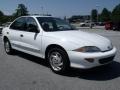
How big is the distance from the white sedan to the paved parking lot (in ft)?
1.08

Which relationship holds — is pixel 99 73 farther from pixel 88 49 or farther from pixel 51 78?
pixel 51 78

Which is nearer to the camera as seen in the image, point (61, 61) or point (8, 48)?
point (61, 61)

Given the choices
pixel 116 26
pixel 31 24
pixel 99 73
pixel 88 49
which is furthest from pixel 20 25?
pixel 116 26

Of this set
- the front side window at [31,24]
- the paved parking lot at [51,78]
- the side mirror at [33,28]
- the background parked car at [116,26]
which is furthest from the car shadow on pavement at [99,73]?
the background parked car at [116,26]

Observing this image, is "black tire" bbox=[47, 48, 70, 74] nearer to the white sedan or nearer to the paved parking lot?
the white sedan

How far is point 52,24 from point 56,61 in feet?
4.91

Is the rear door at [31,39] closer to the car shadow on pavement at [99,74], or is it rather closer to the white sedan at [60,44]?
the white sedan at [60,44]

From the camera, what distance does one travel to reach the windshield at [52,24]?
632 centimetres

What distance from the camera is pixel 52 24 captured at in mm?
6641

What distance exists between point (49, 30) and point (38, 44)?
0.52 metres

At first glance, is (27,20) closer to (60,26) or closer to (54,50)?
(60,26)

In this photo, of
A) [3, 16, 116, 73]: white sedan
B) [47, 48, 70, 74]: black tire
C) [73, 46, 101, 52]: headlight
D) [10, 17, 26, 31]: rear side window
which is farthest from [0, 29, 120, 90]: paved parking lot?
[10, 17, 26, 31]: rear side window

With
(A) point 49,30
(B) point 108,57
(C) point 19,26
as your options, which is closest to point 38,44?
(A) point 49,30

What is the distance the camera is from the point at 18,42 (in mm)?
7109
